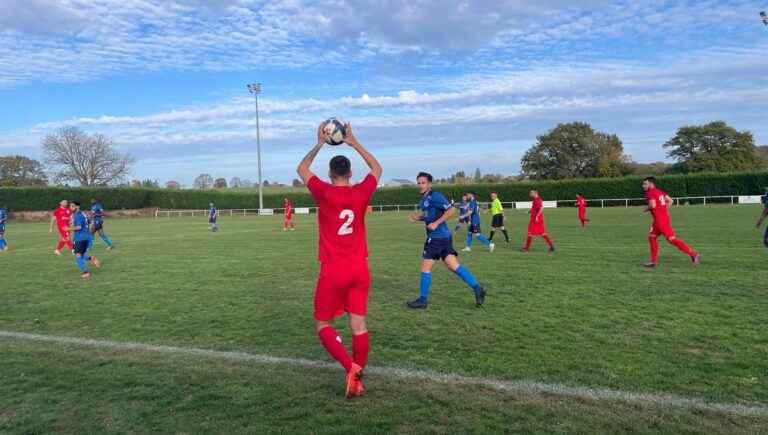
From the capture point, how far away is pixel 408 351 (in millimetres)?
6062

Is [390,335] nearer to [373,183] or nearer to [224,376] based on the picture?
[224,376]

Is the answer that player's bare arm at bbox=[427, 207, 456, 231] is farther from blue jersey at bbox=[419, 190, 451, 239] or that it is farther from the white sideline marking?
the white sideline marking

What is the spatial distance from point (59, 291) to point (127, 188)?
6001cm

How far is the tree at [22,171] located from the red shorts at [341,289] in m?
88.7

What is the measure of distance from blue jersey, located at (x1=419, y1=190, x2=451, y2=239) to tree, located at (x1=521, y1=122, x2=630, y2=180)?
7398 cm

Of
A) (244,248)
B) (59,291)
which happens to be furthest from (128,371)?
(244,248)

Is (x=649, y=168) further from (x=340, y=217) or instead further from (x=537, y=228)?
(x=340, y=217)

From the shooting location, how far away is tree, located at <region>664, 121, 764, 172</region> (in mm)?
70312

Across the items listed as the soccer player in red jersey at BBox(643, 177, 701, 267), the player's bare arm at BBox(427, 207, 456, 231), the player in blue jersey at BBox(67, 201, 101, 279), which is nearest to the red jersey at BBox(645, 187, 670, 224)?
the soccer player in red jersey at BBox(643, 177, 701, 267)

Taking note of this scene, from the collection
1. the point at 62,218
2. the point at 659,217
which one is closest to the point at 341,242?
the point at 659,217

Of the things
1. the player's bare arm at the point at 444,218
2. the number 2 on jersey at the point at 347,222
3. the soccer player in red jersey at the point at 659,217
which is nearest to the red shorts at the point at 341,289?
the number 2 on jersey at the point at 347,222

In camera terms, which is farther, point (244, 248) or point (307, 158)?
point (244, 248)

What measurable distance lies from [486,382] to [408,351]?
130 centimetres

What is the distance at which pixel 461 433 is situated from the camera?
391 cm
